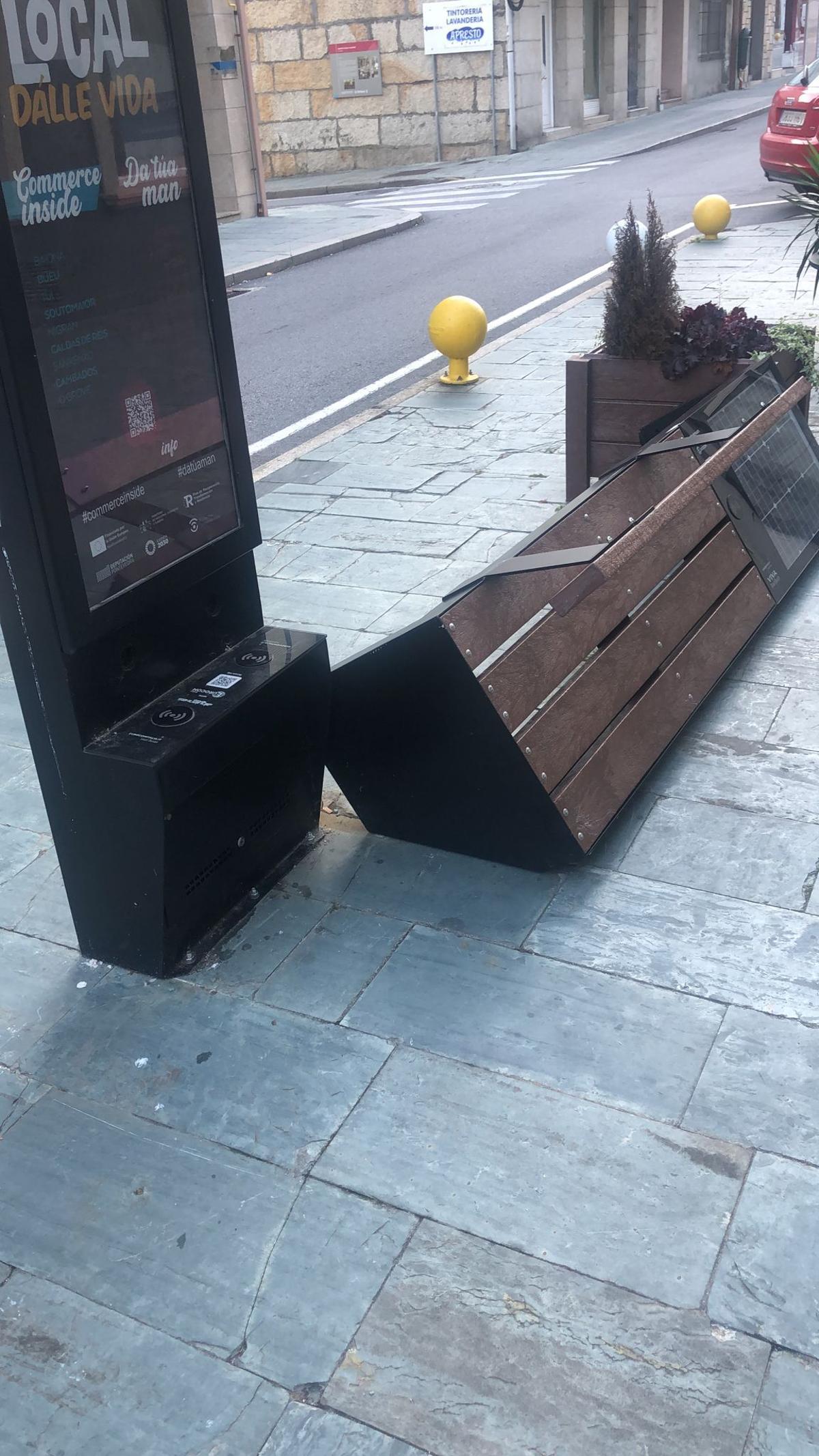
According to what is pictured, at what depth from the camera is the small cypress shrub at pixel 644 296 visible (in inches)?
239

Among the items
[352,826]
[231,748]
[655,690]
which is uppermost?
[231,748]

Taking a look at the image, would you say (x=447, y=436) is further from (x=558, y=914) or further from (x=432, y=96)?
(x=432, y=96)

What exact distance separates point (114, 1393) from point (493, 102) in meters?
31.7

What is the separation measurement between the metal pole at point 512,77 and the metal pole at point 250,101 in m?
8.31

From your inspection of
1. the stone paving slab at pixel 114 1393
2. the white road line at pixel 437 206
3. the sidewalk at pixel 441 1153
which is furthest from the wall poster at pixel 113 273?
the white road line at pixel 437 206

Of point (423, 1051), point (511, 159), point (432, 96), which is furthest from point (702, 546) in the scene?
point (432, 96)

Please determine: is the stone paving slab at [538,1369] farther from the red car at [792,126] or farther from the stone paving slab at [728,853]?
the red car at [792,126]

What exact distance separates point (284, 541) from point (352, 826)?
3.05 meters

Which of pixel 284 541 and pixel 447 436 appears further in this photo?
pixel 447 436

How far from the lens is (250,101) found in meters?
22.4

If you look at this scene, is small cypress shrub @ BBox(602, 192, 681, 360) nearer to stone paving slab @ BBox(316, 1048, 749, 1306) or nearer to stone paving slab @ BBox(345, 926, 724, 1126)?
stone paving slab @ BBox(345, 926, 724, 1126)

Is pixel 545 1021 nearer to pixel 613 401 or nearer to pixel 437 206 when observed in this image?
pixel 613 401

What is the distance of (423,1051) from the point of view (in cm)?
323

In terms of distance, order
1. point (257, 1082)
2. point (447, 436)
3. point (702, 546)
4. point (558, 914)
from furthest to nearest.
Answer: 1. point (447, 436)
2. point (702, 546)
3. point (558, 914)
4. point (257, 1082)
